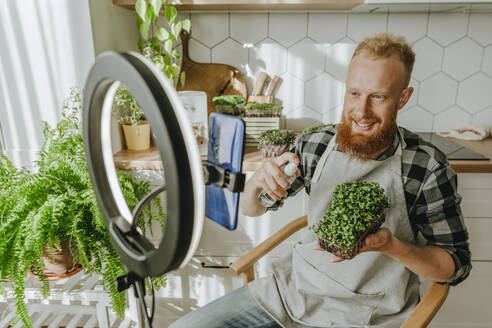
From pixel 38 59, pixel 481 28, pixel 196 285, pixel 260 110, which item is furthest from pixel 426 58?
pixel 38 59

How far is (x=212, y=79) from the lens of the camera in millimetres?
1689

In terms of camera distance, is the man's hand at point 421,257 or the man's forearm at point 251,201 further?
the man's forearm at point 251,201

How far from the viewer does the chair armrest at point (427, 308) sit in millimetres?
777

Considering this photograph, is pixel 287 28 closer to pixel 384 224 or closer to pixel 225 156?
pixel 384 224

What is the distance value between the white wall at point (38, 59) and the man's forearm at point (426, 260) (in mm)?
1207

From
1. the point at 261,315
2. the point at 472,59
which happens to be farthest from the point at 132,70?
the point at 472,59

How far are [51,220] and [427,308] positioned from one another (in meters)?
1.01

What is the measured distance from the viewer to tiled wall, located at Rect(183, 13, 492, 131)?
1.59 meters

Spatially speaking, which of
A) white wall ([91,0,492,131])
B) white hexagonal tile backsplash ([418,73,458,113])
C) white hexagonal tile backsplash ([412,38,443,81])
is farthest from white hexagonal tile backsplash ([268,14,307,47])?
white hexagonal tile backsplash ([418,73,458,113])

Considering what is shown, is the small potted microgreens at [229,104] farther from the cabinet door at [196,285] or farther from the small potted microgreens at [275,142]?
the cabinet door at [196,285]

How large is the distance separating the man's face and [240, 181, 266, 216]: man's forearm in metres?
0.31

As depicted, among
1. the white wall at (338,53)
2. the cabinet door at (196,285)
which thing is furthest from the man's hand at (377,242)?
the white wall at (338,53)

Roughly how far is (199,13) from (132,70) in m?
1.47

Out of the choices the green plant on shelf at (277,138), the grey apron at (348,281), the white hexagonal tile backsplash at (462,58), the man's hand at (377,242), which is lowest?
the grey apron at (348,281)
